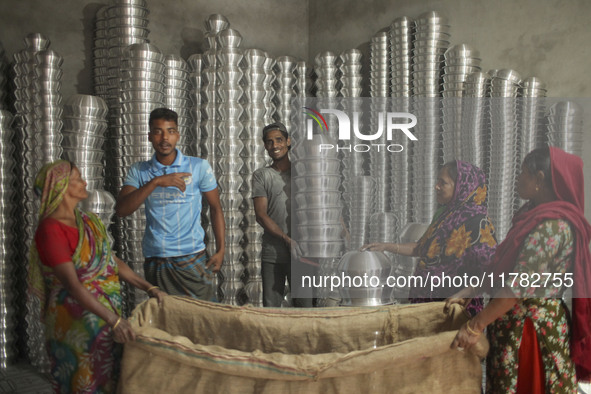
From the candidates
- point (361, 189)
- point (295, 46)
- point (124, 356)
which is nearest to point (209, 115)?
point (361, 189)

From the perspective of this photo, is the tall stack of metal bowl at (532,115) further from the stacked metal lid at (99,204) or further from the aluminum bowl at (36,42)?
the aluminum bowl at (36,42)

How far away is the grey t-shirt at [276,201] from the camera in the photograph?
10.7 ft

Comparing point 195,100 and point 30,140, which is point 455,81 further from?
point 30,140

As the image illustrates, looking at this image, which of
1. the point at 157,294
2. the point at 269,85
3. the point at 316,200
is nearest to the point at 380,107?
the point at 269,85

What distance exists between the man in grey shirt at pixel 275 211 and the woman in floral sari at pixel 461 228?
1059 mm

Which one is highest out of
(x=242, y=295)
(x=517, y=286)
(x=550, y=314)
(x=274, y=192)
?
(x=274, y=192)

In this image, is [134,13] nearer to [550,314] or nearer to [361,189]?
[361,189]

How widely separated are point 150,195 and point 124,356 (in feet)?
3.36

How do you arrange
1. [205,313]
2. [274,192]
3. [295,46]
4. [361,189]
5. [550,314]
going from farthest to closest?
[295,46] → [361,189] → [274,192] → [205,313] → [550,314]

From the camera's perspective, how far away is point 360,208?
11.4ft

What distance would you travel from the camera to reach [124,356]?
6.29 feet

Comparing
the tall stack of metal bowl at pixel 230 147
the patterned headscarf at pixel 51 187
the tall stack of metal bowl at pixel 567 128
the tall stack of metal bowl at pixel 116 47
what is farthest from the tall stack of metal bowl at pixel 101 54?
the tall stack of metal bowl at pixel 567 128

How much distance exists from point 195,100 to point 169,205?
1.64 m

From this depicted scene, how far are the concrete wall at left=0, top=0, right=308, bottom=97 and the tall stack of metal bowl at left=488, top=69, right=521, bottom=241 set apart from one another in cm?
238
